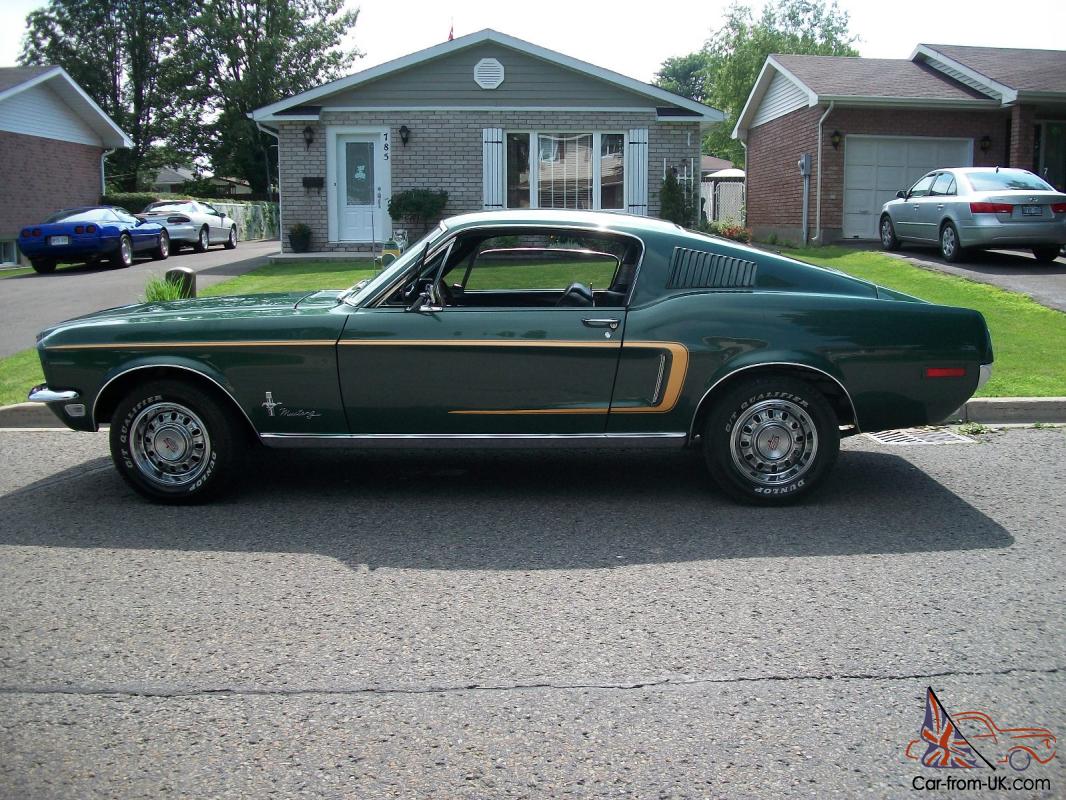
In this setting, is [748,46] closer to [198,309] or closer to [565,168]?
[565,168]

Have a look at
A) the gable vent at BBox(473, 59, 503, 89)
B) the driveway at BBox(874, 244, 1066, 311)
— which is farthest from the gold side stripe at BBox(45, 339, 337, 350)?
the gable vent at BBox(473, 59, 503, 89)

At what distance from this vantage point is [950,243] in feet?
54.9

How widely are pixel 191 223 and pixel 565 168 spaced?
10400mm

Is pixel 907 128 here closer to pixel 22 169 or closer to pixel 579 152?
pixel 579 152

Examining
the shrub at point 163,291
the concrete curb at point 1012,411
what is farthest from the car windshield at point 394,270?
the shrub at point 163,291

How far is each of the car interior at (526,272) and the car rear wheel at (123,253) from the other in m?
17.4

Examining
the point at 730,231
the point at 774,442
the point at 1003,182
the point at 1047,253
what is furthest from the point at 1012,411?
the point at 730,231

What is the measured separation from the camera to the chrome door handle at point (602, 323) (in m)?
5.63

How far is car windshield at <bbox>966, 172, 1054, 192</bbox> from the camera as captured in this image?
1650 centimetres

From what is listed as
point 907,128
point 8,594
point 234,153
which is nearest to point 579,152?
point 907,128

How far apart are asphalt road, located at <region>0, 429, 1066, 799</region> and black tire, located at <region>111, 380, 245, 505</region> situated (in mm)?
163

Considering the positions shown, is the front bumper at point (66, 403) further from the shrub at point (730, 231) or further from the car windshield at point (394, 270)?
the shrub at point (730, 231)

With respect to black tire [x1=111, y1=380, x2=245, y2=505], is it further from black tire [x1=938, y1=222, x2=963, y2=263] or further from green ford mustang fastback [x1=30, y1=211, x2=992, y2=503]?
black tire [x1=938, y1=222, x2=963, y2=263]

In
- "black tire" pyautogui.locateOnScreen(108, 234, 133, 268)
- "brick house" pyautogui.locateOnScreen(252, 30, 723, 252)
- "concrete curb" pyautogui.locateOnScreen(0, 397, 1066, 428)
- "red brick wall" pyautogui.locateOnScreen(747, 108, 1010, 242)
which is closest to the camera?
"concrete curb" pyautogui.locateOnScreen(0, 397, 1066, 428)
